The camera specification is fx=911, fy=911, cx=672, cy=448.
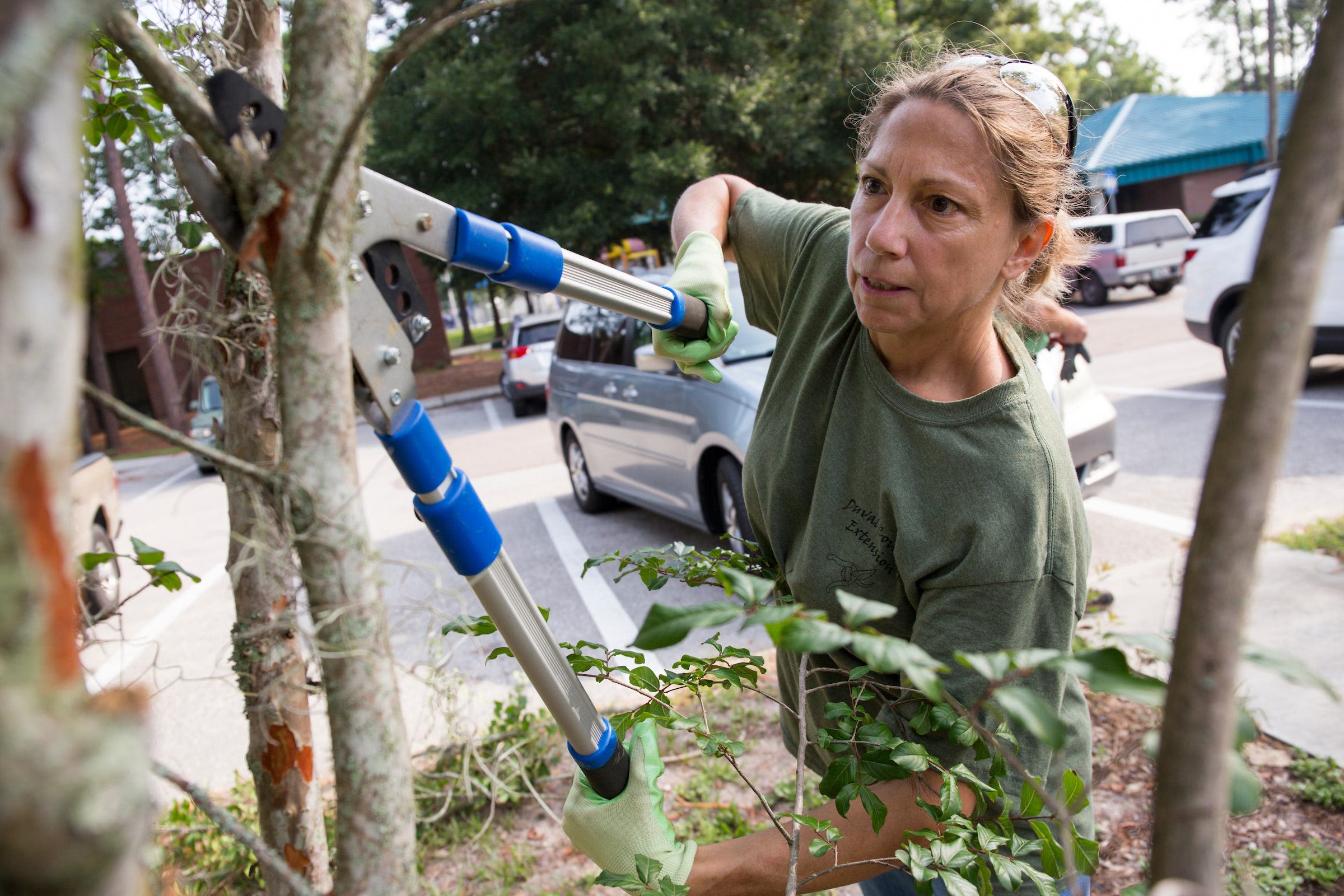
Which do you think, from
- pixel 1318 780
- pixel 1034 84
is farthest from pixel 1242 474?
pixel 1318 780

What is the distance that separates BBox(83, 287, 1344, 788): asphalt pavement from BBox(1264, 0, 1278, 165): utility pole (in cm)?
1124

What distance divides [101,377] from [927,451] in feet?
64.0

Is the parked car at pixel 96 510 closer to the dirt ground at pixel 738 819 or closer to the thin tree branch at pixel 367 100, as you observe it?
the dirt ground at pixel 738 819

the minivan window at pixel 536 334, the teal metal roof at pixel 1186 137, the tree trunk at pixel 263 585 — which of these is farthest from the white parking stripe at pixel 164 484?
the teal metal roof at pixel 1186 137

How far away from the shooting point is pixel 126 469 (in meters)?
15.5

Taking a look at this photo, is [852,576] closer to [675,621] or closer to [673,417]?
[675,621]

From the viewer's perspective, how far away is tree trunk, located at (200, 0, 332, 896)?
1.49 metres

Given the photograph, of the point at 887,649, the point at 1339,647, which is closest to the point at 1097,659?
the point at 887,649

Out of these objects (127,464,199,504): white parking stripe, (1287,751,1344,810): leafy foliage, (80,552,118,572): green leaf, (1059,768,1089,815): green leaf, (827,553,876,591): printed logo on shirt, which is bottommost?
(127,464,199,504): white parking stripe

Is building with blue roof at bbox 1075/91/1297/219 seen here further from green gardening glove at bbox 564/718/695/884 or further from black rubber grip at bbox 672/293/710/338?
green gardening glove at bbox 564/718/695/884

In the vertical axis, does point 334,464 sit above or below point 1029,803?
above

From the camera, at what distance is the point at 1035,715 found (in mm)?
545

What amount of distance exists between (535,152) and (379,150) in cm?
261

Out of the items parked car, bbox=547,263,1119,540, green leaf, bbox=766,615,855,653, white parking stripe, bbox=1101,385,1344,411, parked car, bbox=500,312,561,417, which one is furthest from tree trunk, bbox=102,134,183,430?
white parking stripe, bbox=1101,385,1344,411
